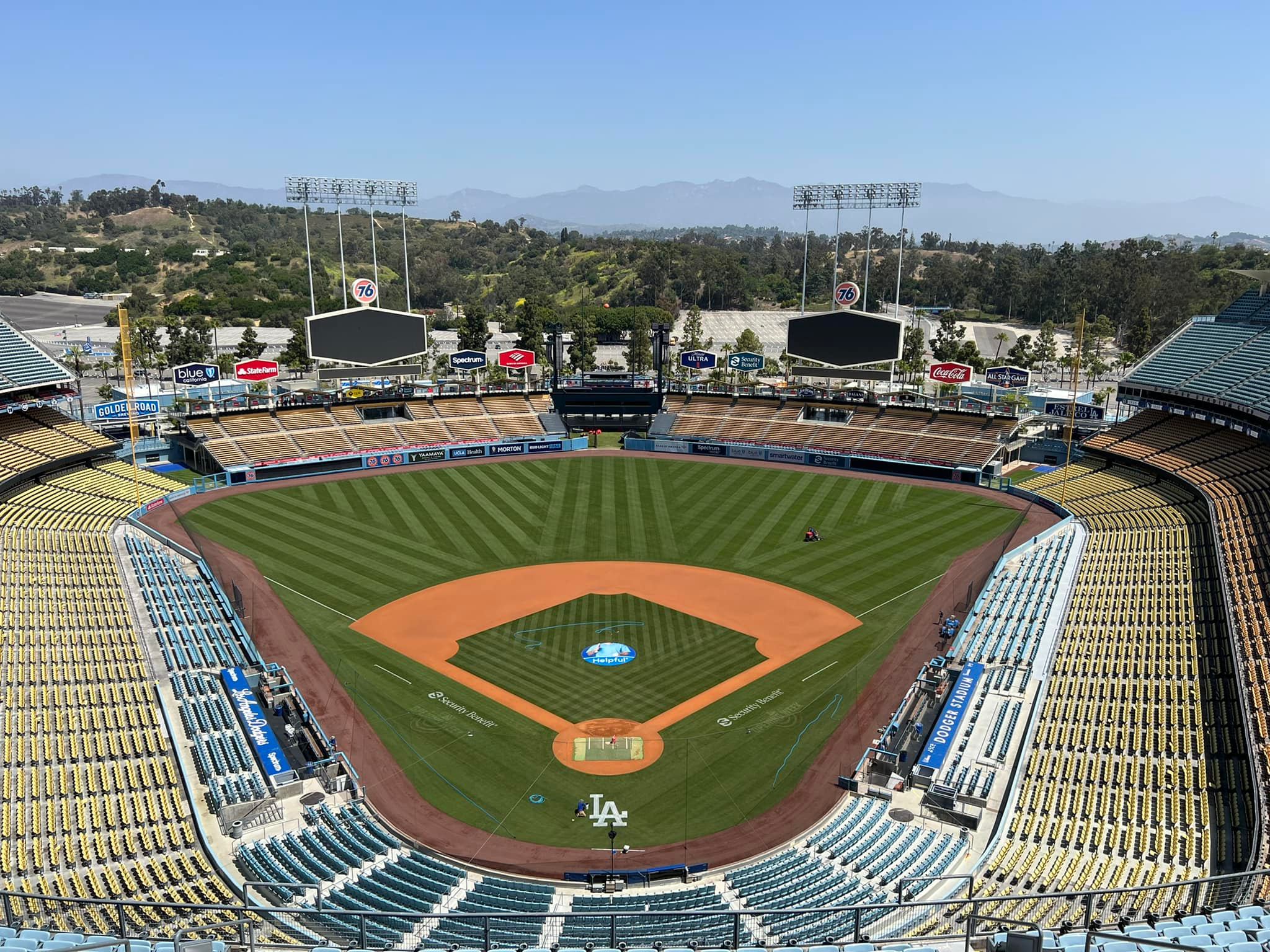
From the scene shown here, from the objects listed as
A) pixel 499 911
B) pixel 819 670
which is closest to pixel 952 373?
pixel 819 670

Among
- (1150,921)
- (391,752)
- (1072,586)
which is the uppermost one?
(1150,921)

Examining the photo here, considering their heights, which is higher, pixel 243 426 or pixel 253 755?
pixel 243 426

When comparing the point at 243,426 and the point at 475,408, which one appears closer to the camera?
the point at 243,426

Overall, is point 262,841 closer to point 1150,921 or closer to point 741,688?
point 741,688

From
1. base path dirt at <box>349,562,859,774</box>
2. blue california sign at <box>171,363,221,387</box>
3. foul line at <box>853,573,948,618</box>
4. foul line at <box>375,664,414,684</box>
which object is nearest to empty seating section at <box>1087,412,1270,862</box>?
foul line at <box>853,573,948,618</box>

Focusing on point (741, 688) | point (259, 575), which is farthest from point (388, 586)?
point (741, 688)

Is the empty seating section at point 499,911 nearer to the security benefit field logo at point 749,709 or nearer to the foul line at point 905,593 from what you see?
the security benefit field logo at point 749,709
